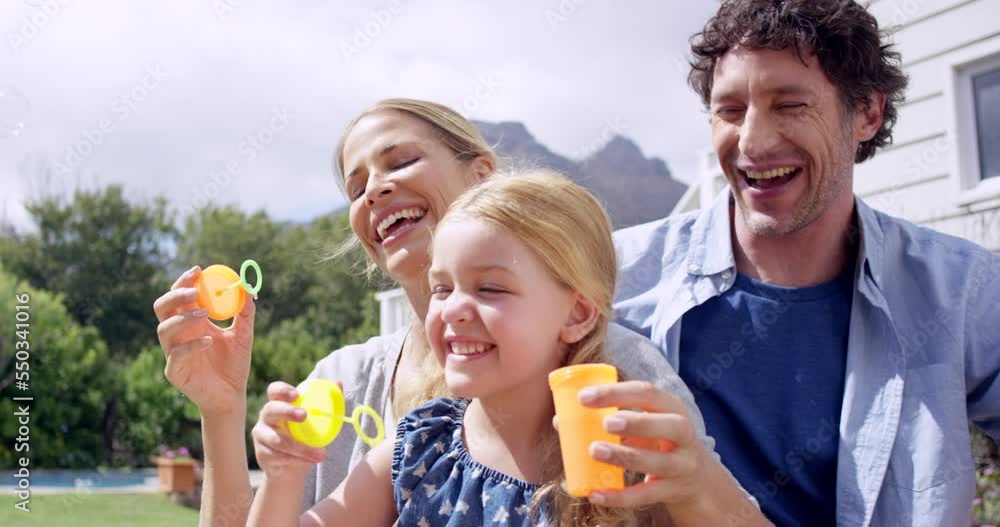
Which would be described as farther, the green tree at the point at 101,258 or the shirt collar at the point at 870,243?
the green tree at the point at 101,258

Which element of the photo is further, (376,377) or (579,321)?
(376,377)

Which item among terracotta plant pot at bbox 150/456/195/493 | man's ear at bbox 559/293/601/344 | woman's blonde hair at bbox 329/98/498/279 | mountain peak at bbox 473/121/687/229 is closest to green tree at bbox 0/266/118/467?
terracotta plant pot at bbox 150/456/195/493

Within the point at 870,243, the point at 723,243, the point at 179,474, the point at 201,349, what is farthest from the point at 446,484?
the point at 179,474

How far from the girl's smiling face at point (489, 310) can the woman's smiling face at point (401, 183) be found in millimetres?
620

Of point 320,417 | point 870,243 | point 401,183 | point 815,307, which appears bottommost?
point 320,417

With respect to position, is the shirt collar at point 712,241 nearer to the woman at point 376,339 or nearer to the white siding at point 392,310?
the woman at point 376,339

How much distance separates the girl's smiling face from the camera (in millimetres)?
1789

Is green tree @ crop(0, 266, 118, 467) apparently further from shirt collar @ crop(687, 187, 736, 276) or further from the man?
the man

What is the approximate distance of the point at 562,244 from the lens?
1906 millimetres

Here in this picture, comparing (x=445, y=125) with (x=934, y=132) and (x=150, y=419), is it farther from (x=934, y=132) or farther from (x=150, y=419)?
(x=150, y=419)

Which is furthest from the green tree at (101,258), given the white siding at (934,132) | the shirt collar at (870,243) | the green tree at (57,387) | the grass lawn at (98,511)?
the shirt collar at (870,243)

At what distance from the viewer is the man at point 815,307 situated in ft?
8.02

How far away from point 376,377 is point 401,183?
1.85ft

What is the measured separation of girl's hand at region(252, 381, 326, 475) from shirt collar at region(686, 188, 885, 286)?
54.9 inches
